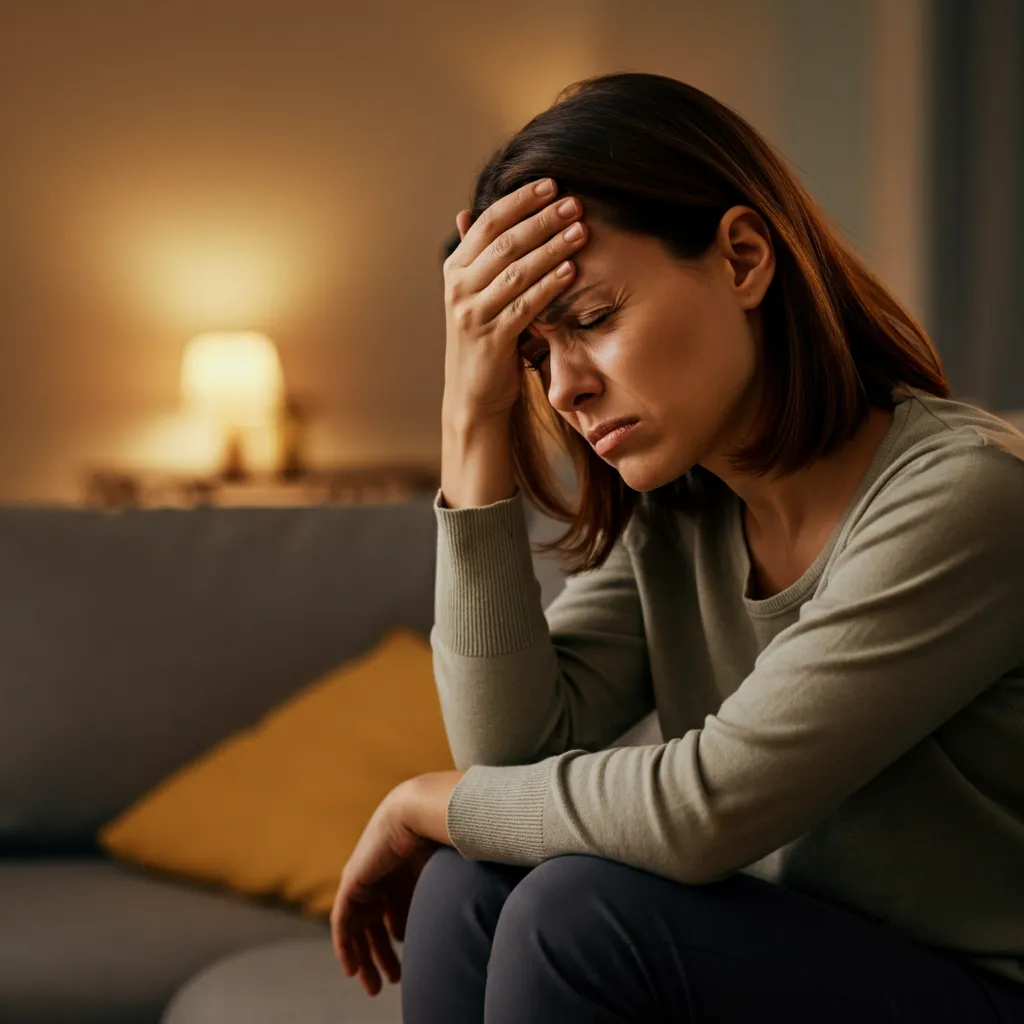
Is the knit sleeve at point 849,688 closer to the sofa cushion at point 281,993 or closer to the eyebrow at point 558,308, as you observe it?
the eyebrow at point 558,308

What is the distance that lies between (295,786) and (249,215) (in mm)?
2749

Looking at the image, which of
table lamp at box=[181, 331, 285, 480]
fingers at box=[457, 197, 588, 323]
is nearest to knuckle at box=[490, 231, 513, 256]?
fingers at box=[457, 197, 588, 323]

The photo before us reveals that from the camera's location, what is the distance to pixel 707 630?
117 centimetres

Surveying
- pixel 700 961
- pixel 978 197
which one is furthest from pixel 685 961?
pixel 978 197

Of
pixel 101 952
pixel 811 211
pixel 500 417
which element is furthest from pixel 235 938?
pixel 811 211

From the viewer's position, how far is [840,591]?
0.91 m

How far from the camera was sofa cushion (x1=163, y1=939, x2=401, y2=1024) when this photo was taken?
125 centimetres

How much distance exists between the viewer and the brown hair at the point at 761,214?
0.97 metres

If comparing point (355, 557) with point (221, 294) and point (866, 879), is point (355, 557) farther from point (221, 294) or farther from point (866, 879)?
point (221, 294)

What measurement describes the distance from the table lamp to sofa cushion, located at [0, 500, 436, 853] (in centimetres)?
195

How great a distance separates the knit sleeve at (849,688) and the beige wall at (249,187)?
3.19 meters

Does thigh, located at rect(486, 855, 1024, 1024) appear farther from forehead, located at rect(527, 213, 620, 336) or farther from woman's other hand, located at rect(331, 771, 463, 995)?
forehead, located at rect(527, 213, 620, 336)

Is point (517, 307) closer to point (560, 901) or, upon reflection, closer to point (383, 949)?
point (560, 901)

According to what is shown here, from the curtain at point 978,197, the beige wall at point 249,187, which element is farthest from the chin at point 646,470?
the beige wall at point 249,187
